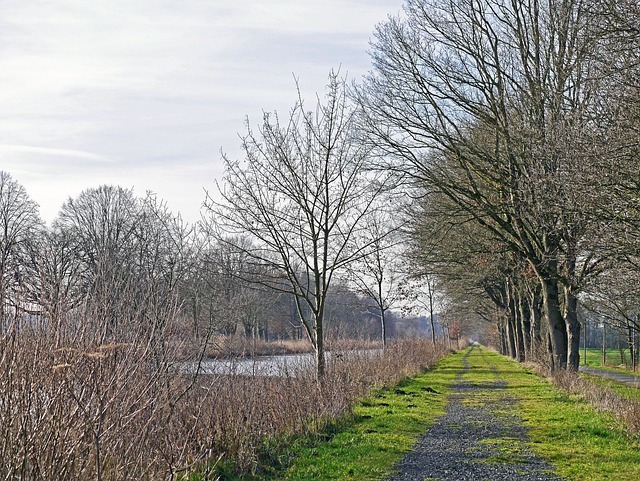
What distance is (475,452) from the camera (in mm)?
10430

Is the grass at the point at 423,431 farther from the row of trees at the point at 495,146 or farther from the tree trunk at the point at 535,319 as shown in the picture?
the tree trunk at the point at 535,319

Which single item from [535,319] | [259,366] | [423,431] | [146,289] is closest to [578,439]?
[423,431]

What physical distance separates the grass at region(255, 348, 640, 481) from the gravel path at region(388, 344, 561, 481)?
15cm

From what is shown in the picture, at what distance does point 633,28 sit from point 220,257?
9.12m

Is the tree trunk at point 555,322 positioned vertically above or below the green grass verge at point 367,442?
above

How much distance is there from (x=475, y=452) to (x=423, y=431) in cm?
223

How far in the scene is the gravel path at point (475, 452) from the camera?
884 cm

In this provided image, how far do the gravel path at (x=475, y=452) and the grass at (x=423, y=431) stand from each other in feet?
0.50

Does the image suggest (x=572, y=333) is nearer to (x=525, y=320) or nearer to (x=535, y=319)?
(x=535, y=319)

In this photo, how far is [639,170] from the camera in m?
11.4

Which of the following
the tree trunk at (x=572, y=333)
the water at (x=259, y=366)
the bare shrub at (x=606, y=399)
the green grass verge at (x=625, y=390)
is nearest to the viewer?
the water at (x=259, y=366)

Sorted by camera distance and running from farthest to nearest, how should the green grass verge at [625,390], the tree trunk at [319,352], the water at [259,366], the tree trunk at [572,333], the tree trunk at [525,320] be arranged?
the tree trunk at [525,320], the tree trunk at [572,333], the green grass verge at [625,390], the tree trunk at [319,352], the water at [259,366]

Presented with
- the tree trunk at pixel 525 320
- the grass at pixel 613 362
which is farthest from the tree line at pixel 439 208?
the grass at pixel 613 362

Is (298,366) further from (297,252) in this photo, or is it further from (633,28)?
(633,28)
